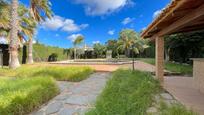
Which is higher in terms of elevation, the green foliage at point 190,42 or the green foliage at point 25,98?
the green foliage at point 190,42

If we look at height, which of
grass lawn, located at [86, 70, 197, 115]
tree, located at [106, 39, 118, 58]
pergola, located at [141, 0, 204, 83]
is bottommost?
grass lawn, located at [86, 70, 197, 115]

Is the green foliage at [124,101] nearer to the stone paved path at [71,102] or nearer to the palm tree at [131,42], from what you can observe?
the stone paved path at [71,102]

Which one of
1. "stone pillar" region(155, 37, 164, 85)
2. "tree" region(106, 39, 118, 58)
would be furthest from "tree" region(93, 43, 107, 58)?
"stone pillar" region(155, 37, 164, 85)

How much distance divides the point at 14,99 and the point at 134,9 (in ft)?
82.7

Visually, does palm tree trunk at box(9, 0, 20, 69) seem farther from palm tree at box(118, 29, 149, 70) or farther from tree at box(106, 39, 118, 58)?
tree at box(106, 39, 118, 58)

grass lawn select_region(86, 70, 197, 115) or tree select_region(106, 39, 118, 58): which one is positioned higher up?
tree select_region(106, 39, 118, 58)

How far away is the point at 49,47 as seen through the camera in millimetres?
26844

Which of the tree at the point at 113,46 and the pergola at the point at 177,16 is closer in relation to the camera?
the pergola at the point at 177,16

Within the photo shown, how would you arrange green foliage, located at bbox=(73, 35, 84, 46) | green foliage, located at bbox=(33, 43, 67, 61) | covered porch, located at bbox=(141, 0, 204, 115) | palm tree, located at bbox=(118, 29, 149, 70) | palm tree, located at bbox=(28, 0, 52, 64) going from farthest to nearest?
palm tree, located at bbox=(118, 29, 149, 70) → green foliage, located at bbox=(73, 35, 84, 46) → green foliage, located at bbox=(33, 43, 67, 61) → palm tree, located at bbox=(28, 0, 52, 64) → covered porch, located at bbox=(141, 0, 204, 115)

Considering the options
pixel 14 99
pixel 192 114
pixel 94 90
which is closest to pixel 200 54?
pixel 94 90

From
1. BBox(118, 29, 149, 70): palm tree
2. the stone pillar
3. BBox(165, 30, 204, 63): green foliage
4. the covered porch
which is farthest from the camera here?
BBox(118, 29, 149, 70): palm tree

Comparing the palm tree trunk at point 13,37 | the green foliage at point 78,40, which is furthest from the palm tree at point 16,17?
the green foliage at point 78,40

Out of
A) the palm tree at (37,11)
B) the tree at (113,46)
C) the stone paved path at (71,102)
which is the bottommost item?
the stone paved path at (71,102)

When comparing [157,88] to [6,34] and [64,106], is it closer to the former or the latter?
[64,106]
